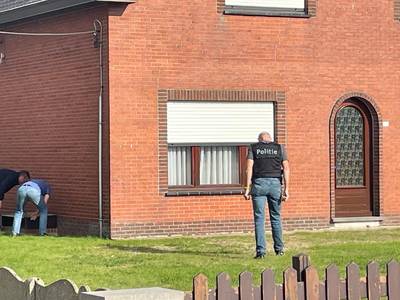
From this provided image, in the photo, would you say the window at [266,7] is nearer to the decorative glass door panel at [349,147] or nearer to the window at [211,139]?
the window at [211,139]

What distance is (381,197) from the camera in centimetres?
2030

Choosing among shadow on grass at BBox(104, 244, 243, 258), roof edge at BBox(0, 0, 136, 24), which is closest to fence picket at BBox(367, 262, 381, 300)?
shadow on grass at BBox(104, 244, 243, 258)

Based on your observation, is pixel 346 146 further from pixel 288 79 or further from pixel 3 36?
pixel 3 36

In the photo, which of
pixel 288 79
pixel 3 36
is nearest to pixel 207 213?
pixel 288 79

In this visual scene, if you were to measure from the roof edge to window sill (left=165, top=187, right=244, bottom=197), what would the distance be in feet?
11.8

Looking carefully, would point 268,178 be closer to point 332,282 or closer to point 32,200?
point 32,200

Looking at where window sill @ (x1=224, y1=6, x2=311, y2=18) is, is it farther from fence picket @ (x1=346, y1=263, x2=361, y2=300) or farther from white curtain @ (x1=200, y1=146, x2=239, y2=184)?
fence picket @ (x1=346, y1=263, x2=361, y2=300)

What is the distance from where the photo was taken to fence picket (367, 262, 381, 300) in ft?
24.1

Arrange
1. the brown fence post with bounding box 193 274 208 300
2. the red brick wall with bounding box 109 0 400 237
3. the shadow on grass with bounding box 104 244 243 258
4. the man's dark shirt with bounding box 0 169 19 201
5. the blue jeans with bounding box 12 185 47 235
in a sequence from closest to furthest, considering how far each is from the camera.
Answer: the brown fence post with bounding box 193 274 208 300, the shadow on grass with bounding box 104 244 243 258, the red brick wall with bounding box 109 0 400 237, the blue jeans with bounding box 12 185 47 235, the man's dark shirt with bounding box 0 169 19 201

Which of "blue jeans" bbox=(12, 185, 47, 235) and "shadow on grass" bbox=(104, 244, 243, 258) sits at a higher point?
"blue jeans" bbox=(12, 185, 47, 235)

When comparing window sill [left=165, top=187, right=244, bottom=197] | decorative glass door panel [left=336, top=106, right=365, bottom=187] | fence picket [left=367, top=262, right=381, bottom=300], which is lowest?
fence picket [left=367, top=262, right=381, bottom=300]

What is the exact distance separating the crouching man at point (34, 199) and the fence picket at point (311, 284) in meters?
11.8

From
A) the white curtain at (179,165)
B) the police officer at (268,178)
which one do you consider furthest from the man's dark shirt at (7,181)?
the police officer at (268,178)

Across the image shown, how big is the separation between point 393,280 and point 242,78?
11831mm
